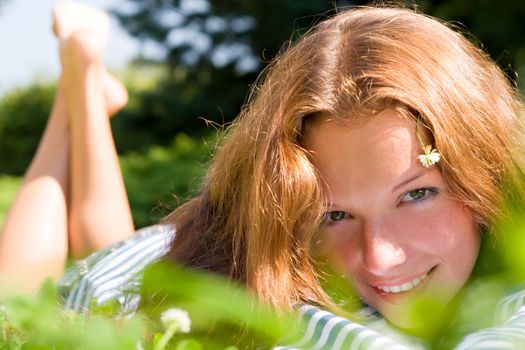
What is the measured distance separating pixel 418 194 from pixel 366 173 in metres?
0.15

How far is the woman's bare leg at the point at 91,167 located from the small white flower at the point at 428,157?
5.28 feet

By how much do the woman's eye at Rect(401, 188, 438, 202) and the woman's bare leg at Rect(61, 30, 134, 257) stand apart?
1.57 metres

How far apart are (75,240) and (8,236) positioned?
26 cm

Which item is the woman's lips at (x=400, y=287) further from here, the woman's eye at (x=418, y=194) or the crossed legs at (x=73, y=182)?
the crossed legs at (x=73, y=182)

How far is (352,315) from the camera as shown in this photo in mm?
1640

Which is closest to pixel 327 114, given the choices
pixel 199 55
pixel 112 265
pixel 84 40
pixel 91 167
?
pixel 112 265

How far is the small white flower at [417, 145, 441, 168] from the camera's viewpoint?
5.41 ft

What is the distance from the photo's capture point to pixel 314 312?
1.48m

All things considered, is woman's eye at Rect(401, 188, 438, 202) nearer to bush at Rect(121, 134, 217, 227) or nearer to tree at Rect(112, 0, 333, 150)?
bush at Rect(121, 134, 217, 227)

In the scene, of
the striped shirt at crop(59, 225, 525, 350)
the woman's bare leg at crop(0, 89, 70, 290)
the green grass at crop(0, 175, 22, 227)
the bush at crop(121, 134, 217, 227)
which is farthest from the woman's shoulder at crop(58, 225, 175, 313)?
the green grass at crop(0, 175, 22, 227)

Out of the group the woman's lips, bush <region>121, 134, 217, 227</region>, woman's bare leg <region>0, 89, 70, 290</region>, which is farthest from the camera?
bush <region>121, 134, 217, 227</region>

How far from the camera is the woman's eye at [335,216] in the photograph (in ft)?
5.50

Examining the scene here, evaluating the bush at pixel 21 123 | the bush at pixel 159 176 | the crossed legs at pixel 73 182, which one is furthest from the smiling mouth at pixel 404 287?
the bush at pixel 21 123

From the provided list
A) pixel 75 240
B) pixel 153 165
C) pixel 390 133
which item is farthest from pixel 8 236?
pixel 153 165
